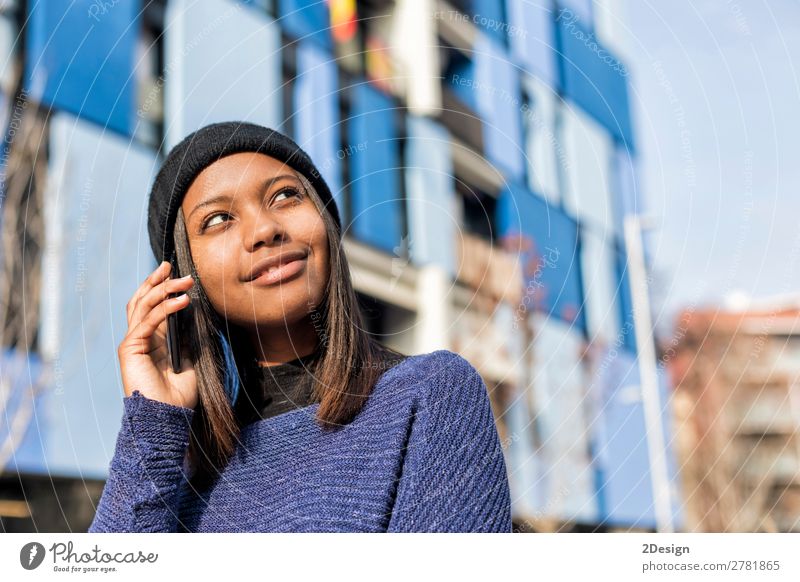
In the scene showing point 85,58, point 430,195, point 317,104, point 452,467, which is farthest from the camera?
point 430,195

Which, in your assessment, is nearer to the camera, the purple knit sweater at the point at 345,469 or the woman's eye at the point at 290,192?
the purple knit sweater at the point at 345,469

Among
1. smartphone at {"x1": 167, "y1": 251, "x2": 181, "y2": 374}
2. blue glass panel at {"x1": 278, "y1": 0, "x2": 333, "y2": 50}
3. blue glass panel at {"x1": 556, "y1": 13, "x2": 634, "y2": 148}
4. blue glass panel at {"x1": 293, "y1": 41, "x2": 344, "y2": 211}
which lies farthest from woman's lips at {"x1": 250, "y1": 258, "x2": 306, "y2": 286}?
blue glass panel at {"x1": 278, "y1": 0, "x2": 333, "y2": 50}

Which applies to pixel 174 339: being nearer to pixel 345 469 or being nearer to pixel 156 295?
pixel 156 295

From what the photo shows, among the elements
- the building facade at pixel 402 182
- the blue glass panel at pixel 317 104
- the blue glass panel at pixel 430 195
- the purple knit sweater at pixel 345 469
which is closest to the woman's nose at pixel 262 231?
the purple knit sweater at pixel 345 469

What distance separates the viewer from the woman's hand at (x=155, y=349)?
2.91ft

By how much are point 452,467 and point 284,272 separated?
0.25m

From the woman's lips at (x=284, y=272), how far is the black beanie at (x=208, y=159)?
3.3 inches

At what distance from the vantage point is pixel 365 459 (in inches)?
32.1

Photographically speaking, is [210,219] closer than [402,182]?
Yes

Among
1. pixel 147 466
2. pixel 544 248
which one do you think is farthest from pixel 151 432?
pixel 544 248

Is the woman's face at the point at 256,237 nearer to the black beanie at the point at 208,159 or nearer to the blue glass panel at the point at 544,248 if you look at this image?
the black beanie at the point at 208,159

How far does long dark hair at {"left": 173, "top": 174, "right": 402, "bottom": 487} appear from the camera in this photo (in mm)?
857

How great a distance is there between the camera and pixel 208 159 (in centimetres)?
91
